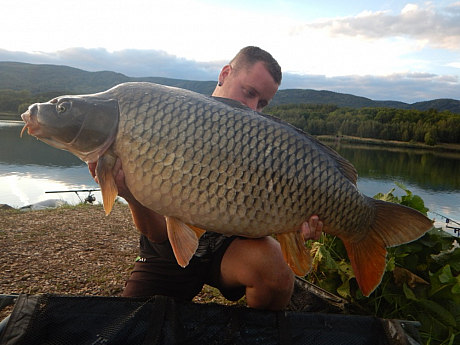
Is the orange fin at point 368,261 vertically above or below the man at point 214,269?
above

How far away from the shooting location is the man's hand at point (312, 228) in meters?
1.36

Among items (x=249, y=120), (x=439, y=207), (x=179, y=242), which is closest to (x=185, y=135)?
(x=249, y=120)

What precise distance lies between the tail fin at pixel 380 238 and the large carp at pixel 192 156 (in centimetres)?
27

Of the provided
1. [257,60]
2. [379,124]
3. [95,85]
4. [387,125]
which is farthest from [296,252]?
[95,85]

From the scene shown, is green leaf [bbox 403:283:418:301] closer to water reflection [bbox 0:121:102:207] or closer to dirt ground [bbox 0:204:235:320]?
dirt ground [bbox 0:204:235:320]

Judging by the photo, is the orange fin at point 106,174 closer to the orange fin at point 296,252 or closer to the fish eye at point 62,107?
the fish eye at point 62,107

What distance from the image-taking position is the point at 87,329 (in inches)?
49.5

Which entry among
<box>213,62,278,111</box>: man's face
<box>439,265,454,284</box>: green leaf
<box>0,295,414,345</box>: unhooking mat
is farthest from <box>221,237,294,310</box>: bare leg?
<box>213,62,278,111</box>: man's face


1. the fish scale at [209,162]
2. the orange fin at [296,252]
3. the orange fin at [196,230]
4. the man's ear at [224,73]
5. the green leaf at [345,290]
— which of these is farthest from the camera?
the man's ear at [224,73]

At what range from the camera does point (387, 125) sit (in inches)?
1571

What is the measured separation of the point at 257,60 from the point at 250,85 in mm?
170

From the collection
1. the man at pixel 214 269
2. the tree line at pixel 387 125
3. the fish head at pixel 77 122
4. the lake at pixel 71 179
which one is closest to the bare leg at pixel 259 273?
the man at pixel 214 269

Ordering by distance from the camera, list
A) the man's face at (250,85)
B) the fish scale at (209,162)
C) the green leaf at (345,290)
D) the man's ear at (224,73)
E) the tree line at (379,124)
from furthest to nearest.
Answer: the tree line at (379,124) → the man's ear at (224,73) → the man's face at (250,85) → the green leaf at (345,290) → the fish scale at (209,162)

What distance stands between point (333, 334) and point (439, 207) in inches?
535
